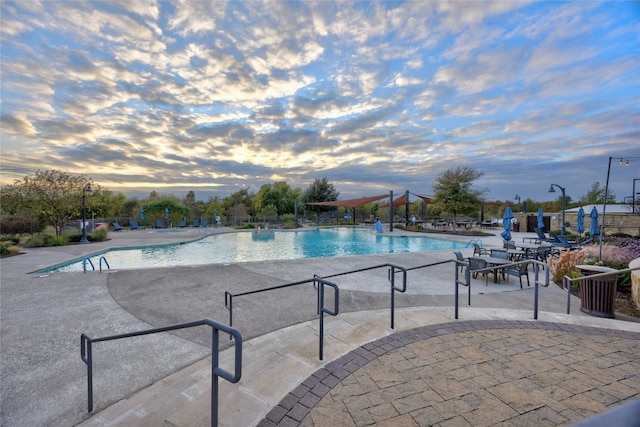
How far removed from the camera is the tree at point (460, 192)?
21.7 metres

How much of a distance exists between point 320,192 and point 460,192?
17.6 m

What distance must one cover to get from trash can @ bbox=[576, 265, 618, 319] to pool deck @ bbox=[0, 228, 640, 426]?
33 cm

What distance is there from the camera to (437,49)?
10844 millimetres

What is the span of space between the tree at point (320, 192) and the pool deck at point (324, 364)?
98.7ft

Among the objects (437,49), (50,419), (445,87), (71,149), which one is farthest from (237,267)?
(71,149)

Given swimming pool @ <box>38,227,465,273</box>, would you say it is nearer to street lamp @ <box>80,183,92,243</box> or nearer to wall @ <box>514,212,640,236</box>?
street lamp @ <box>80,183,92,243</box>

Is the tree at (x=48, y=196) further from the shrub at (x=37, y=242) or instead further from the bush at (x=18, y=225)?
the shrub at (x=37, y=242)

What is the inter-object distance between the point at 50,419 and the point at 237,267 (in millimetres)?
5849

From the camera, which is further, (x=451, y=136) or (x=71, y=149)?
(x=451, y=136)

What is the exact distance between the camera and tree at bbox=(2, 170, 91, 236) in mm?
15312

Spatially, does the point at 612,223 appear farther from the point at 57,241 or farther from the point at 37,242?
the point at 37,242

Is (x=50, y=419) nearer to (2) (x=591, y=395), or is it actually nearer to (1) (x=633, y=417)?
(1) (x=633, y=417)

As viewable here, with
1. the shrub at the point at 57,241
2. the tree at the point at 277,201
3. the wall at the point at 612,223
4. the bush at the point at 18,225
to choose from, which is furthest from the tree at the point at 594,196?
the bush at the point at 18,225

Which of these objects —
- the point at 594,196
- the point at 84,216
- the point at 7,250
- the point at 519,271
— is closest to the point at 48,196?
the point at 84,216
